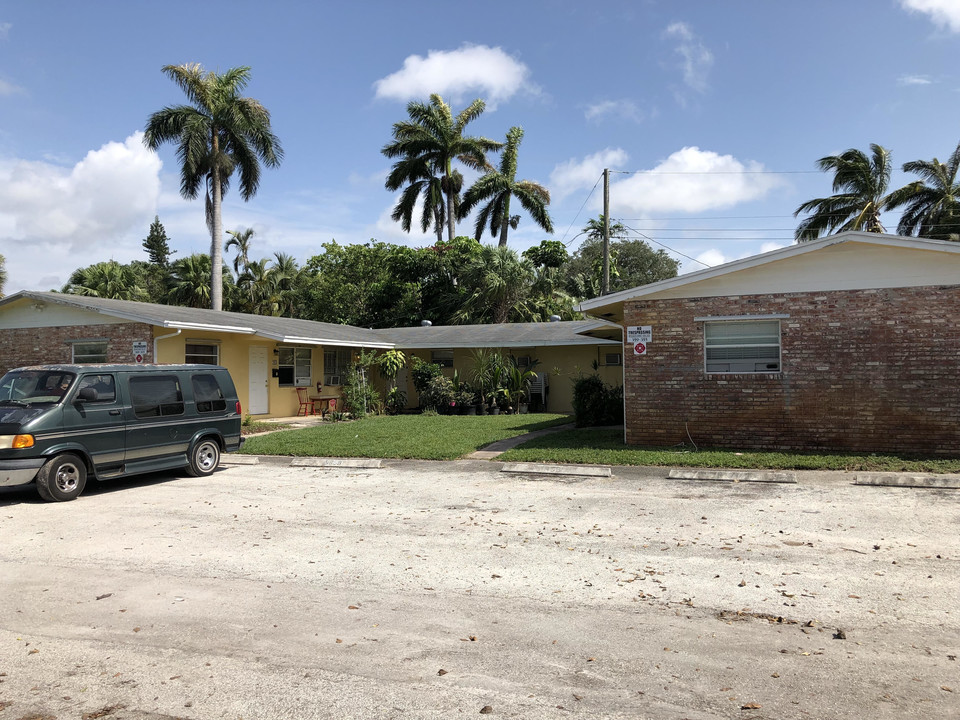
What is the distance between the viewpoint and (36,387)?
9789 mm

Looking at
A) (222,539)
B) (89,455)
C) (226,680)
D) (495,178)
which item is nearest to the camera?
(226,680)

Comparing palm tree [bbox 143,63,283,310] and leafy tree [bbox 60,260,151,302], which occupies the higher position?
palm tree [bbox 143,63,283,310]

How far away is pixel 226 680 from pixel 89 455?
22.9 feet

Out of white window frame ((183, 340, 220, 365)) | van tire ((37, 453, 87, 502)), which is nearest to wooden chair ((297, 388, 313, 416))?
white window frame ((183, 340, 220, 365))

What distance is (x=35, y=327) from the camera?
1891cm

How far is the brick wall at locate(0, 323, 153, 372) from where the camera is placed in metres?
17.3

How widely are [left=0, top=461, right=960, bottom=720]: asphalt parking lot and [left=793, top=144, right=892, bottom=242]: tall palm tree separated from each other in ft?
102

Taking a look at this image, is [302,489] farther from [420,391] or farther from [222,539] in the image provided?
[420,391]

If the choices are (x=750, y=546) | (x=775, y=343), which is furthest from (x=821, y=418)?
(x=750, y=546)

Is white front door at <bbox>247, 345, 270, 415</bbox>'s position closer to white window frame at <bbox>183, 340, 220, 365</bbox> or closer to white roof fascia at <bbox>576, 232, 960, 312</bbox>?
white window frame at <bbox>183, 340, 220, 365</bbox>

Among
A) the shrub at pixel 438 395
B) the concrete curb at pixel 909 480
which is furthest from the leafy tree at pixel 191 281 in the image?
the concrete curb at pixel 909 480

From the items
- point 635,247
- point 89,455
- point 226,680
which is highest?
point 635,247

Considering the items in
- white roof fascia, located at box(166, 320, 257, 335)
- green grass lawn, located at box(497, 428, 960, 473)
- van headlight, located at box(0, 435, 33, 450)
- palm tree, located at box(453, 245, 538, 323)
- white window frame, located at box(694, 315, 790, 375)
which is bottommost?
green grass lawn, located at box(497, 428, 960, 473)

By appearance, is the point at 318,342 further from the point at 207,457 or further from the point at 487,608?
the point at 487,608
